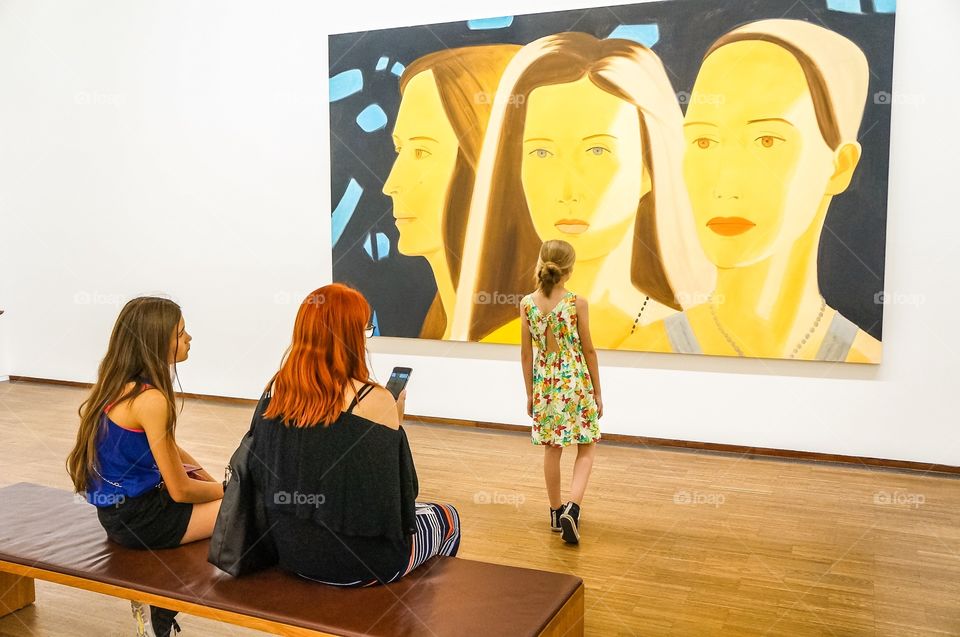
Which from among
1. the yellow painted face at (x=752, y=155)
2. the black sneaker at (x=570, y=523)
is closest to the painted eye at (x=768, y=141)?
the yellow painted face at (x=752, y=155)

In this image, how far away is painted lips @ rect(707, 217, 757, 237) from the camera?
5.52 m

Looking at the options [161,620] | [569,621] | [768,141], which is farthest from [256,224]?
[569,621]

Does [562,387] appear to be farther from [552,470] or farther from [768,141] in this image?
[768,141]

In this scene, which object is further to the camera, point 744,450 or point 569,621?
point 744,450

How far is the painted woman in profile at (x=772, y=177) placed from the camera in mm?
5266

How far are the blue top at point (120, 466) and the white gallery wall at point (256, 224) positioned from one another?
3.60 meters

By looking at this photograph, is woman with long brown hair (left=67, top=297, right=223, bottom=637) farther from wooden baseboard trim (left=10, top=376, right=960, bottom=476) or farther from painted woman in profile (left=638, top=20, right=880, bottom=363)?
painted woman in profile (left=638, top=20, right=880, bottom=363)

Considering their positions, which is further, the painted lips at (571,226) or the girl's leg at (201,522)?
the painted lips at (571,226)

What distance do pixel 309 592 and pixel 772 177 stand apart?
13.2 feet

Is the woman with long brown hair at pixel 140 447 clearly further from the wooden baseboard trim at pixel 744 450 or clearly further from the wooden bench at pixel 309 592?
the wooden baseboard trim at pixel 744 450

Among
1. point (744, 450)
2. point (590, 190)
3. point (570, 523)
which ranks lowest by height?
point (744, 450)

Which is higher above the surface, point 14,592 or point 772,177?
point 772,177

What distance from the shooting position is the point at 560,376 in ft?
13.7

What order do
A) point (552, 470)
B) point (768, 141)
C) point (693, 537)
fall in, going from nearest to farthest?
point (693, 537) → point (552, 470) → point (768, 141)
